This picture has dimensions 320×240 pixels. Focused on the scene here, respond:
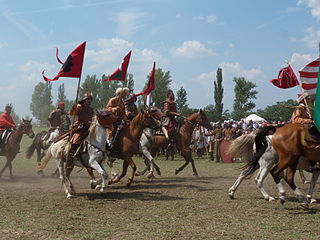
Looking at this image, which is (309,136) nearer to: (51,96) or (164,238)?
(164,238)

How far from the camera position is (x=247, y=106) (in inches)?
3514

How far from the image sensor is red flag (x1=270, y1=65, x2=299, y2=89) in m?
10.2

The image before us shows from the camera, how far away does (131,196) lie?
10.2 meters

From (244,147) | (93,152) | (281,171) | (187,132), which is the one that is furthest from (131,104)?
(281,171)

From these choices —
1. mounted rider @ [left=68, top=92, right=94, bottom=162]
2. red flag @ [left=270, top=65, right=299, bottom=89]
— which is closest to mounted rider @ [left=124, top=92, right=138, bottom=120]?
mounted rider @ [left=68, top=92, right=94, bottom=162]

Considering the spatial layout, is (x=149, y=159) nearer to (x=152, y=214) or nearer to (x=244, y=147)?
(x=244, y=147)

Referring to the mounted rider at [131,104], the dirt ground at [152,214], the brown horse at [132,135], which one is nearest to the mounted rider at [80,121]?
the dirt ground at [152,214]

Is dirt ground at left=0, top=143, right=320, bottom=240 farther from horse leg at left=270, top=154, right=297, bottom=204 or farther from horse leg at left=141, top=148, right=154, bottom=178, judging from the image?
horse leg at left=141, top=148, right=154, bottom=178

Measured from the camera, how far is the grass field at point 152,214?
6457mm

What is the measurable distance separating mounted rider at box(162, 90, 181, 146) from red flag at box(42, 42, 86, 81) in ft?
16.6

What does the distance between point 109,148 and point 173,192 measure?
234cm

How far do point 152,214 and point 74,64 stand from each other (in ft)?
15.4

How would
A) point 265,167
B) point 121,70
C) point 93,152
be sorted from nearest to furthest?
point 265,167 < point 93,152 < point 121,70

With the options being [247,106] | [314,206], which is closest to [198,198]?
[314,206]
